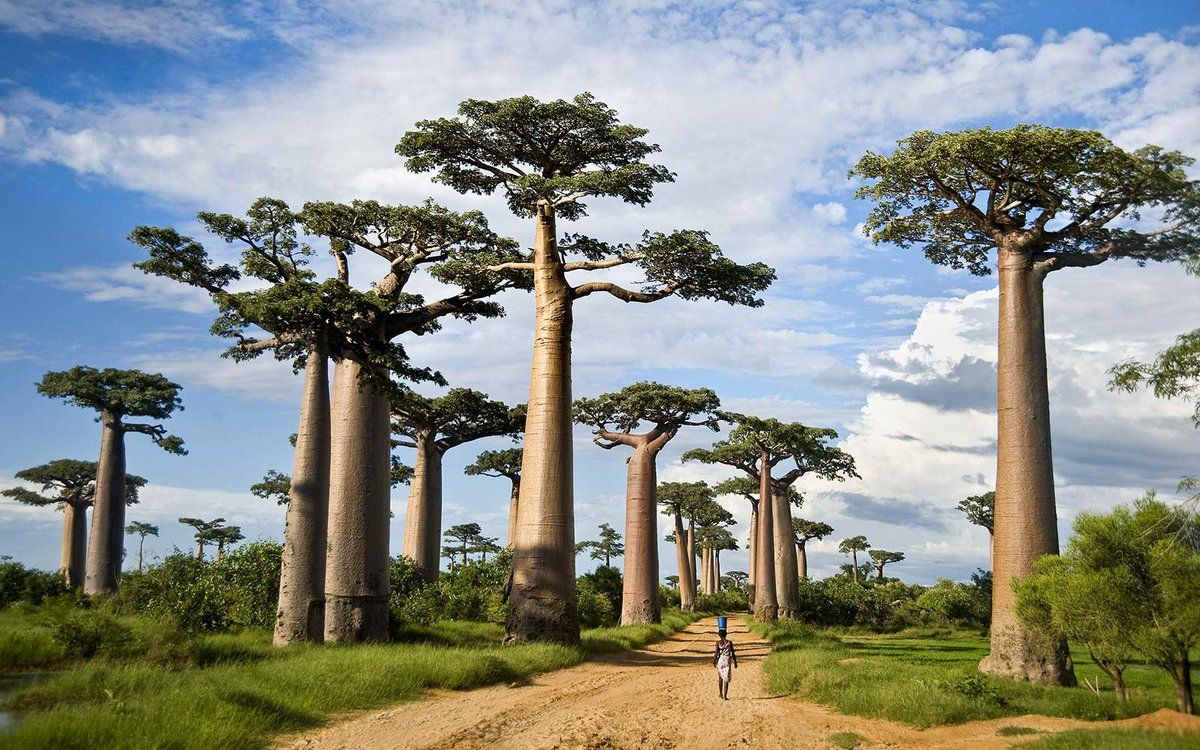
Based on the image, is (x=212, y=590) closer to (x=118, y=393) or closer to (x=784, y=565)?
(x=118, y=393)

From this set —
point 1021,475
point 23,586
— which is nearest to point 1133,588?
point 1021,475

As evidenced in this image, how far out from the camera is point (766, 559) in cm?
3484

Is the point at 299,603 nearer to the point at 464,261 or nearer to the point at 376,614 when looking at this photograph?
the point at 376,614

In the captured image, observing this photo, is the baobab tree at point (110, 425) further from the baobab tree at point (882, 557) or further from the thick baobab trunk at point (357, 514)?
the baobab tree at point (882, 557)

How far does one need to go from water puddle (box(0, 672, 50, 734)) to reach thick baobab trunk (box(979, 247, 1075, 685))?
13.7 metres

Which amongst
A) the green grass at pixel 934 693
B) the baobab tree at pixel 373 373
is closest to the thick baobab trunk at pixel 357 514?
the baobab tree at pixel 373 373

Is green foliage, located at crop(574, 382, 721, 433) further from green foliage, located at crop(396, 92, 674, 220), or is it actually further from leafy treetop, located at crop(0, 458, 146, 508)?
leafy treetop, located at crop(0, 458, 146, 508)

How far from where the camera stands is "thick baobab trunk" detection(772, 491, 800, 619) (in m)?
35.8

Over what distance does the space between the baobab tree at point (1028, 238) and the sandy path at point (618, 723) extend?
15.3 feet

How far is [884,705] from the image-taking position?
436 inches

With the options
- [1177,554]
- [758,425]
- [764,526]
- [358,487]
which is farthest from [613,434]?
[1177,554]

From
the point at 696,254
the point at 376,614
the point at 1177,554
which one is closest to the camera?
the point at 1177,554

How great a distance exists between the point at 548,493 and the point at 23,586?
2133cm

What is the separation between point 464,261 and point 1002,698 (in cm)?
1295
